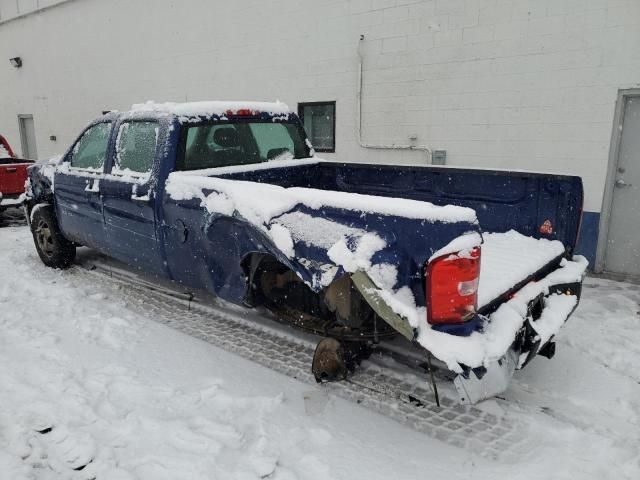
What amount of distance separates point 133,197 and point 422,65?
472 cm

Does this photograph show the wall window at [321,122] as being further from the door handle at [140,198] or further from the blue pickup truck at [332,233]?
the door handle at [140,198]

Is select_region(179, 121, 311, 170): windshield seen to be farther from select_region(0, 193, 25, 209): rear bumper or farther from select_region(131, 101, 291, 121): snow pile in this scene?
select_region(0, 193, 25, 209): rear bumper

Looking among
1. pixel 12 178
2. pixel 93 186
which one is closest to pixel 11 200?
pixel 12 178

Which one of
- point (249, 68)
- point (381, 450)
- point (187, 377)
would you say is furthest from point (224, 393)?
point (249, 68)

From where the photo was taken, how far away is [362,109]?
796cm

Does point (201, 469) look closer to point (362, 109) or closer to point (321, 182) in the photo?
point (321, 182)

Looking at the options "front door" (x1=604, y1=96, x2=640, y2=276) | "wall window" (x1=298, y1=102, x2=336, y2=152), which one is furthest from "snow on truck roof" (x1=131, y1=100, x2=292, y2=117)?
"front door" (x1=604, y1=96, x2=640, y2=276)

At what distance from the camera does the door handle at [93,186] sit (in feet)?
16.1

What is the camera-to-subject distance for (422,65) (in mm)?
7188

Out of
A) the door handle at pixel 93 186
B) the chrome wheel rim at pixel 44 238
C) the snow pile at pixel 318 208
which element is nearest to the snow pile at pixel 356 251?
the snow pile at pixel 318 208

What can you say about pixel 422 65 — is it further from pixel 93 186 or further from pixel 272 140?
pixel 93 186

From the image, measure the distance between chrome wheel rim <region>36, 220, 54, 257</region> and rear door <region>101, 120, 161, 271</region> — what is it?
1.62 meters

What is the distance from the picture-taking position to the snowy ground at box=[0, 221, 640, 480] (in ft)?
8.58

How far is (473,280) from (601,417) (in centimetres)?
138
